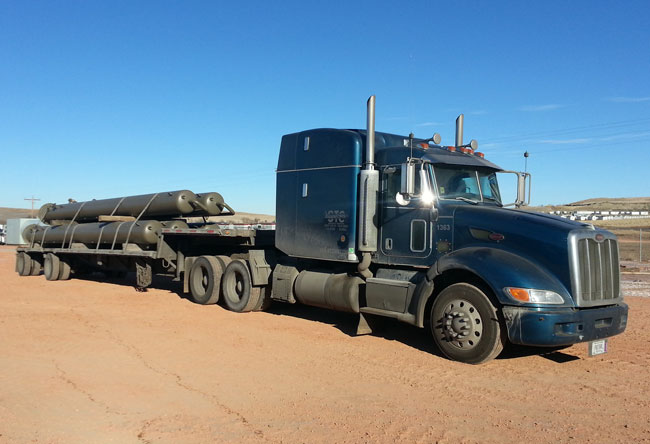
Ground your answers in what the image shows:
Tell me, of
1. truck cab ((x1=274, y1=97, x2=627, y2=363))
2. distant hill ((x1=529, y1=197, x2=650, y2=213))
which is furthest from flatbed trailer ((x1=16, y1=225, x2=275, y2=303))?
distant hill ((x1=529, y1=197, x2=650, y2=213))

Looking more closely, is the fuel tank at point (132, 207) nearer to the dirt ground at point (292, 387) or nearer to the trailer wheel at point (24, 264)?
the trailer wheel at point (24, 264)

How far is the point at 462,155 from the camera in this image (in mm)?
8570

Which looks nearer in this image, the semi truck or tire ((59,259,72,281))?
the semi truck

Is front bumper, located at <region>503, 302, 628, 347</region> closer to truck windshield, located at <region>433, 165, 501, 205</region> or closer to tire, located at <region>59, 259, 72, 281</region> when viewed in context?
truck windshield, located at <region>433, 165, 501, 205</region>

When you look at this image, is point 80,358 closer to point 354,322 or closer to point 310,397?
point 310,397

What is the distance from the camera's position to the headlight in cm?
646

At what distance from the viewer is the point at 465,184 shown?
8.26 metres

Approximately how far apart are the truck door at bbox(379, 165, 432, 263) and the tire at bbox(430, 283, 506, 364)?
0.93m

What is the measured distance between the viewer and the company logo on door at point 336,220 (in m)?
9.05

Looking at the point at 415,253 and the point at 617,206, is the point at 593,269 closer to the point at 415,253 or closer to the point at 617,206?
the point at 415,253

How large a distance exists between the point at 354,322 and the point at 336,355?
9.02 feet

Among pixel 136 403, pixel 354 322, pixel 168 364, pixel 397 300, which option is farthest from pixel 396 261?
pixel 136 403

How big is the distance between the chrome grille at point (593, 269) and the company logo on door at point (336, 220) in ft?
11.7

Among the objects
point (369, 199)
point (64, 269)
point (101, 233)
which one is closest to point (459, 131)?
point (369, 199)
